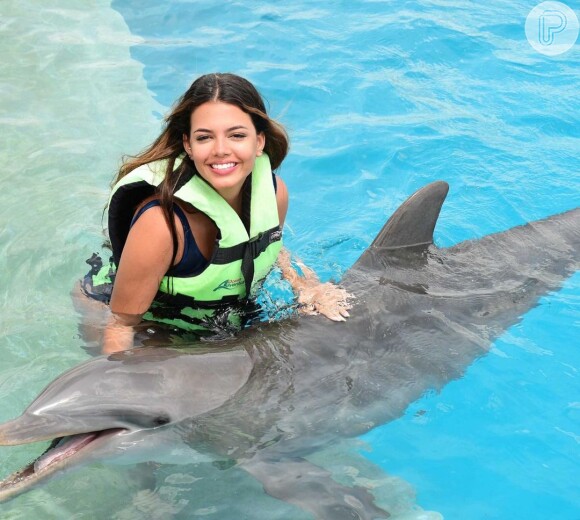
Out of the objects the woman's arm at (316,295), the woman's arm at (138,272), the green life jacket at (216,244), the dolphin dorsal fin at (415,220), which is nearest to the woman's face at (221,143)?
the green life jacket at (216,244)

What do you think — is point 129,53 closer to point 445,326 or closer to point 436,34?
point 436,34

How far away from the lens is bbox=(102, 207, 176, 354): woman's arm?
4.62 meters

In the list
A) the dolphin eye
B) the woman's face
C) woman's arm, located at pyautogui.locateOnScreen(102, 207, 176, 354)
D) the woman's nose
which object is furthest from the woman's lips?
the dolphin eye

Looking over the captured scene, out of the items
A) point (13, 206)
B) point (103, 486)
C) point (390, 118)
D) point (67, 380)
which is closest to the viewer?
point (67, 380)

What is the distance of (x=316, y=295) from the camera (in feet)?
17.6

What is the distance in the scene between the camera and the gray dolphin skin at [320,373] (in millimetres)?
3988

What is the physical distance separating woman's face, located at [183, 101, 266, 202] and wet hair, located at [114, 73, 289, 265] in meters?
0.05

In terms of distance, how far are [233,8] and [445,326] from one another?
8948 millimetres

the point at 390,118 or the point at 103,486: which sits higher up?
the point at 390,118

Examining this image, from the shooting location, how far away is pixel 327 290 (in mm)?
5418

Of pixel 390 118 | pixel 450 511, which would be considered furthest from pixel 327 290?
pixel 390 118

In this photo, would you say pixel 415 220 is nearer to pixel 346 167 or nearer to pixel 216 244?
pixel 216 244

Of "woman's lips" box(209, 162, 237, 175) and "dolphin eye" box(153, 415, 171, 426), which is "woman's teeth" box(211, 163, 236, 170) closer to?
"woman's lips" box(209, 162, 237, 175)

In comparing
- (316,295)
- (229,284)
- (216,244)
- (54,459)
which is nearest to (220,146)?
(216,244)
